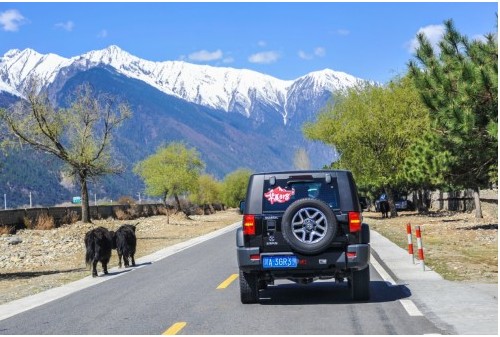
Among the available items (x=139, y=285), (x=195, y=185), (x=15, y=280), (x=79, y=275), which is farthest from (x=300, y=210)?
(x=195, y=185)

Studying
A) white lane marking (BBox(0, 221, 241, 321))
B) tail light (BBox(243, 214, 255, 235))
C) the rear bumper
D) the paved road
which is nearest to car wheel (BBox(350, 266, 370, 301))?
the paved road

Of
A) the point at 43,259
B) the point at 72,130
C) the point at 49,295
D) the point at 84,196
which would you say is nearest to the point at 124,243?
the point at 49,295

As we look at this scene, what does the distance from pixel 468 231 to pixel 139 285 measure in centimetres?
2161

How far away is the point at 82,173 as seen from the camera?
48.6m

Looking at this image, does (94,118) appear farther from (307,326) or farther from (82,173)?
(307,326)

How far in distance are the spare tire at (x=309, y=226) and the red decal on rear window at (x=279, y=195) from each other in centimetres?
50

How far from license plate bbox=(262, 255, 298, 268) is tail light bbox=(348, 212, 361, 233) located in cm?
99

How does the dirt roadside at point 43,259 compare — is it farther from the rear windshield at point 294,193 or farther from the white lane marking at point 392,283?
the white lane marking at point 392,283

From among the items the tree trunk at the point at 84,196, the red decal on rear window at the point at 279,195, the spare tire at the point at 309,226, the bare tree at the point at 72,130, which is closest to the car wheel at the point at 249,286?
the spare tire at the point at 309,226

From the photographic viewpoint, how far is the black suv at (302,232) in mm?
10555

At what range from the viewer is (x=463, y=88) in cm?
1934

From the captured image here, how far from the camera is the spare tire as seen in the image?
412 inches

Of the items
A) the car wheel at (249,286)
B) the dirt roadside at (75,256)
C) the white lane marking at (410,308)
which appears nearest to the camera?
the white lane marking at (410,308)

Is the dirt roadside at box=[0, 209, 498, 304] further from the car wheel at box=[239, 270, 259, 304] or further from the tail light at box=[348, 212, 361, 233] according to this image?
the car wheel at box=[239, 270, 259, 304]
